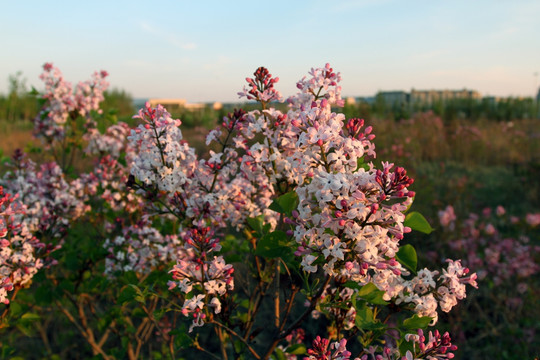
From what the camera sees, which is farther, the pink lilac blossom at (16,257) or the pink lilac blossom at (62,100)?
the pink lilac blossom at (62,100)

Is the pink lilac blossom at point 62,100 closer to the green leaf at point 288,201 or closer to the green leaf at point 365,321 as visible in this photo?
the green leaf at point 288,201

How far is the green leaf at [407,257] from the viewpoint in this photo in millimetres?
1483

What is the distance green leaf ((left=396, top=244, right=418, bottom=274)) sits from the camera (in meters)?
1.48

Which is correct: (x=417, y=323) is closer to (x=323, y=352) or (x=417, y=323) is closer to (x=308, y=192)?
(x=323, y=352)

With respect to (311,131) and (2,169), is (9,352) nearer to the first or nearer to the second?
(311,131)

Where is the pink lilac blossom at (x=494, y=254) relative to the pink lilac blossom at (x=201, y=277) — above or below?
Answer: below

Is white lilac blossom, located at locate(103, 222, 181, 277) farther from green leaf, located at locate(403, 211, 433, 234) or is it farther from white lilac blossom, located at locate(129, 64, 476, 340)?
green leaf, located at locate(403, 211, 433, 234)

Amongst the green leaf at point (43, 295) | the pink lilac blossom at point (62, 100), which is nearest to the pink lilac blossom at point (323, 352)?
the green leaf at point (43, 295)

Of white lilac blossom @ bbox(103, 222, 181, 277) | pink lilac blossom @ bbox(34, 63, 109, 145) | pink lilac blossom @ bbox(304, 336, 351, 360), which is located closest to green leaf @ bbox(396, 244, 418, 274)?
pink lilac blossom @ bbox(304, 336, 351, 360)

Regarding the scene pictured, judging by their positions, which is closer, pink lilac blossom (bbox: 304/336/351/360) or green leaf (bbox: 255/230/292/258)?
pink lilac blossom (bbox: 304/336/351/360)

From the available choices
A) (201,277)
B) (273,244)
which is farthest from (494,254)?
(201,277)

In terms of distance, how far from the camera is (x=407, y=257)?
1508 mm

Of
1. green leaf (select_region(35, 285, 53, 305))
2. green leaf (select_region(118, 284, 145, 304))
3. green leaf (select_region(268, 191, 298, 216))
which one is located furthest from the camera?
green leaf (select_region(35, 285, 53, 305))

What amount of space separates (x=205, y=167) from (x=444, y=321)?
398cm
